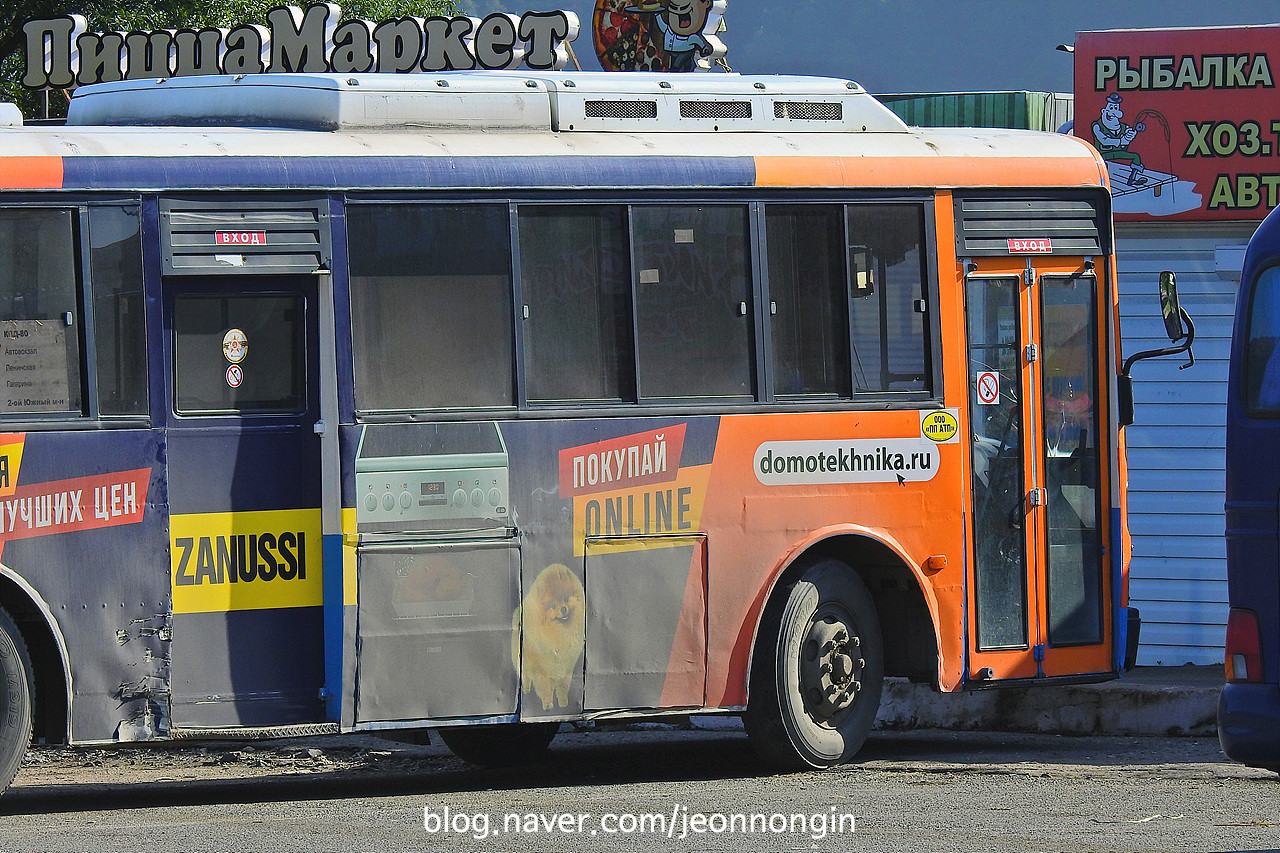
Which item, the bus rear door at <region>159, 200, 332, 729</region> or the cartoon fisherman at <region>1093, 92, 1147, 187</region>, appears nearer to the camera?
the bus rear door at <region>159, 200, 332, 729</region>

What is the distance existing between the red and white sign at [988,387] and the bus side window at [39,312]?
4.52m

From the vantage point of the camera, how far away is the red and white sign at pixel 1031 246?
995 centimetres

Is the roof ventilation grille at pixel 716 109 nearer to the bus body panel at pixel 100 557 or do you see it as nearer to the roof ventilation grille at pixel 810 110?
the roof ventilation grille at pixel 810 110

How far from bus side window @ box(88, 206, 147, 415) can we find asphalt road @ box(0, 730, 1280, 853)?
1846 millimetres

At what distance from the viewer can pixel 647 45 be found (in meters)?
20.1

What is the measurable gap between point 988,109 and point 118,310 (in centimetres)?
1371

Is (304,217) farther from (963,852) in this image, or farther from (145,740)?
(963,852)

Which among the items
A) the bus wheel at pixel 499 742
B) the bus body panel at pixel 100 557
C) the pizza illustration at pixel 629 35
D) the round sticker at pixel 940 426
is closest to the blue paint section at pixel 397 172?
the bus body panel at pixel 100 557

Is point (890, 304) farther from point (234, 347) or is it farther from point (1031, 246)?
point (234, 347)

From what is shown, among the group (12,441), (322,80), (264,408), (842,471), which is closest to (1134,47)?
(842,471)

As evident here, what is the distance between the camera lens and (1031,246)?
393 inches

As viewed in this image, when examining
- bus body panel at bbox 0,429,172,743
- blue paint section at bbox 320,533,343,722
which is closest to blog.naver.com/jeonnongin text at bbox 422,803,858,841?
blue paint section at bbox 320,533,343,722

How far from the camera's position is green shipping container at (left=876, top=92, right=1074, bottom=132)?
19719mm

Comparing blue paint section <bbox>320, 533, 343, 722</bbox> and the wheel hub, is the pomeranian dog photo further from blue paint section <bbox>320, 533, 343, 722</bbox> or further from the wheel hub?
the wheel hub
